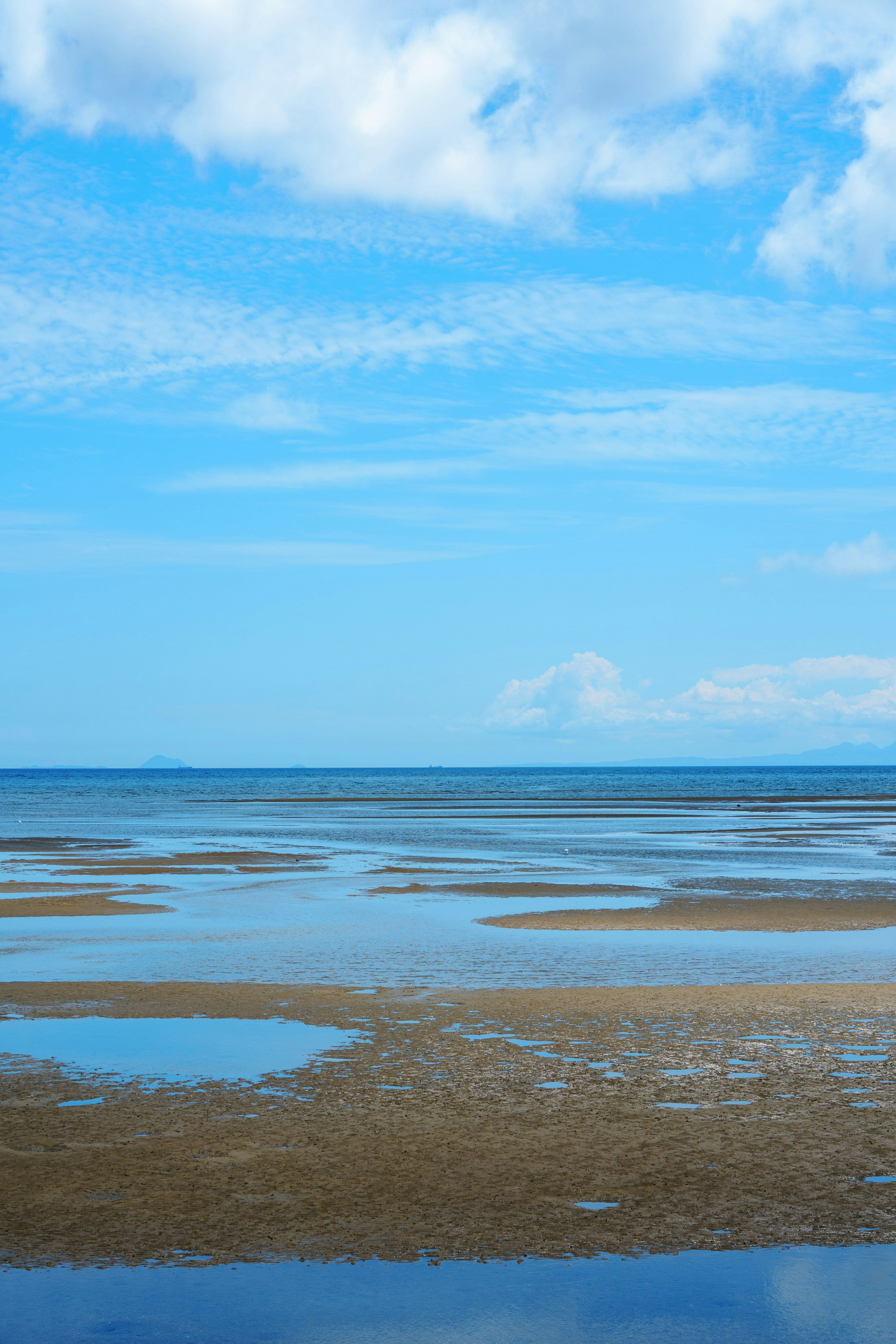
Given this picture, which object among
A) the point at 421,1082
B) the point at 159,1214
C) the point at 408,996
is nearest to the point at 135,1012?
the point at 408,996

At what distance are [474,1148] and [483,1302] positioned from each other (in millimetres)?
2480

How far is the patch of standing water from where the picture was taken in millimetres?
11633

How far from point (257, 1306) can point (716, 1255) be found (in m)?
2.77

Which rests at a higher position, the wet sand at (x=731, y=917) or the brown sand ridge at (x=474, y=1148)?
the brown sand ridge at (x=474, y=1148)

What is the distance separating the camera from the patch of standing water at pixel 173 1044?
11.6 meters

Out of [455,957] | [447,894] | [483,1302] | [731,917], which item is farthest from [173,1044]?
[447,894]

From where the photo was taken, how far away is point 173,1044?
12.8 m

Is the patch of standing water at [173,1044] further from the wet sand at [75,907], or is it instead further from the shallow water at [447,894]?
the wet sand at [75,907]

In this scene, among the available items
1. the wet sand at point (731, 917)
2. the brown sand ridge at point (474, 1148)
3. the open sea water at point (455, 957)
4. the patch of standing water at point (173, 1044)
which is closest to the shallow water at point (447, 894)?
the open sea water at point (455, 957)

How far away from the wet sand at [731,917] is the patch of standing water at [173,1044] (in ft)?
32.6

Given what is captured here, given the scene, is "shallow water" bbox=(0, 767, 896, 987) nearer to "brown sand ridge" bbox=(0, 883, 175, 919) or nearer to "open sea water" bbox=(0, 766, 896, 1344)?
"open sea water" bbox=(0, 766, 896, 1344)

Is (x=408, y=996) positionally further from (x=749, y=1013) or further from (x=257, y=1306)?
(x=257, y=1306)

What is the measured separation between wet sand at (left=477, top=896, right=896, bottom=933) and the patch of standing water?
32.6 ft

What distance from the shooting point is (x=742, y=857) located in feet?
132
